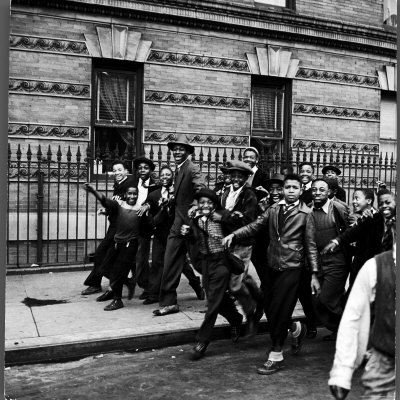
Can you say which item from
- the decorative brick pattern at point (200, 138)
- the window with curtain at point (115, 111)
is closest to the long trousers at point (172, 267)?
the window with curtain at point (115, 111)

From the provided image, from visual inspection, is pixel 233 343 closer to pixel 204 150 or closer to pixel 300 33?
pixel 204 150

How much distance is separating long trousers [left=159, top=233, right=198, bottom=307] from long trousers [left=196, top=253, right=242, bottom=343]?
94 centimetres

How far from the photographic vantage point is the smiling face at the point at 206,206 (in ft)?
19.8

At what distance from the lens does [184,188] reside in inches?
282

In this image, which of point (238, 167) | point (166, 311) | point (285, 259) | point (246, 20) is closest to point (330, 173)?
point (238, 167)

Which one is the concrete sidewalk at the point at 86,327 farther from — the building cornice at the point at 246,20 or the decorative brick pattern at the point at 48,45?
the building cornice at the point at 246,20

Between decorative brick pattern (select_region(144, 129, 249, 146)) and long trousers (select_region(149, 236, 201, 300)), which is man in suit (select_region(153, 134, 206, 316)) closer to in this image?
long trousers (select_region(149, 236, 201, 300))

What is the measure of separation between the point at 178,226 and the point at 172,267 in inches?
20.7

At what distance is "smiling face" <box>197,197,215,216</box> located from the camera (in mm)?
6047

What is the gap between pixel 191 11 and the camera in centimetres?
1159

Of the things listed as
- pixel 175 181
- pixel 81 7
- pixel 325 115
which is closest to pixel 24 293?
pixel 175 181

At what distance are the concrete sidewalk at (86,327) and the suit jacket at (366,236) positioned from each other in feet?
5.07

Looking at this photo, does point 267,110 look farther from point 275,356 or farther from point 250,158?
point 275,356

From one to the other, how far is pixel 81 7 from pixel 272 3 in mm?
4485
